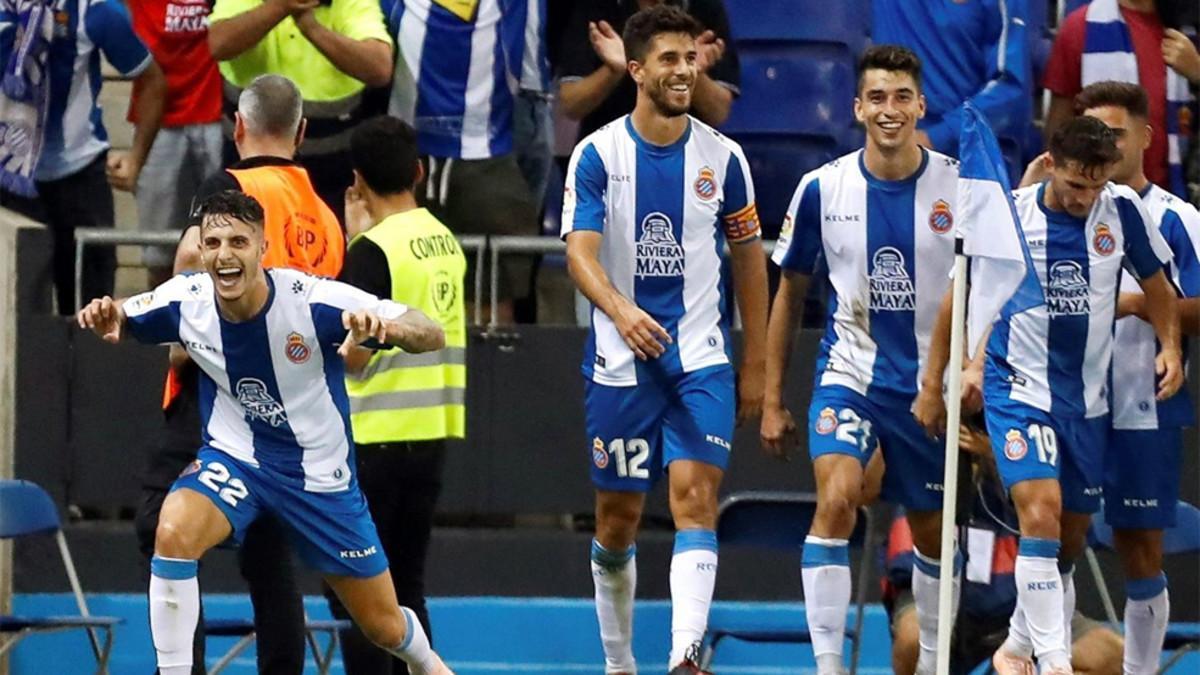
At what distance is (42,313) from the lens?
10.8m

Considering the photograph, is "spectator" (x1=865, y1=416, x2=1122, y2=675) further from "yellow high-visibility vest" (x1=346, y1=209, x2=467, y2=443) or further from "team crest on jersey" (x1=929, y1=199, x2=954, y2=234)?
"yellow high-visibility vest" (x1=346, y1=209, x2=467, y2=443)

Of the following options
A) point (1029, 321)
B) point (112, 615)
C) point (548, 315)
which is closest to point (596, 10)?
point (548, 315)

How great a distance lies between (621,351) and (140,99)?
2690mm

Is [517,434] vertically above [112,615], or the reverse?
[517,434]

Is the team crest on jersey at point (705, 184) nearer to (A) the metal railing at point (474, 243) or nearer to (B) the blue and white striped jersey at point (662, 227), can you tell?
(B) the blue and white striped jersey at point (662, 227)

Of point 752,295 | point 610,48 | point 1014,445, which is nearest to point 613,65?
point 610,48

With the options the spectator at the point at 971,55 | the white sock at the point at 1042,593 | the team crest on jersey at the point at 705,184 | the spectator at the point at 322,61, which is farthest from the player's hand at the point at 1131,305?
the spectator at the point at 322,61

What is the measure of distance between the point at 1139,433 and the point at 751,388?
4.97ft

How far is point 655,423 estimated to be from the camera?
892 cm

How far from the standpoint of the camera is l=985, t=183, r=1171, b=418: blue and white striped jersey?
909 cm

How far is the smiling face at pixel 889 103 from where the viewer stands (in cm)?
884

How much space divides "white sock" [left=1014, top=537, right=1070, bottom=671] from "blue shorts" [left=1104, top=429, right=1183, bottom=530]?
710 mm

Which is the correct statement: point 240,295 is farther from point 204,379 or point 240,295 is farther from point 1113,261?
point 1113,261

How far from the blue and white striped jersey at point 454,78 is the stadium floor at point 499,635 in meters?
2.00
